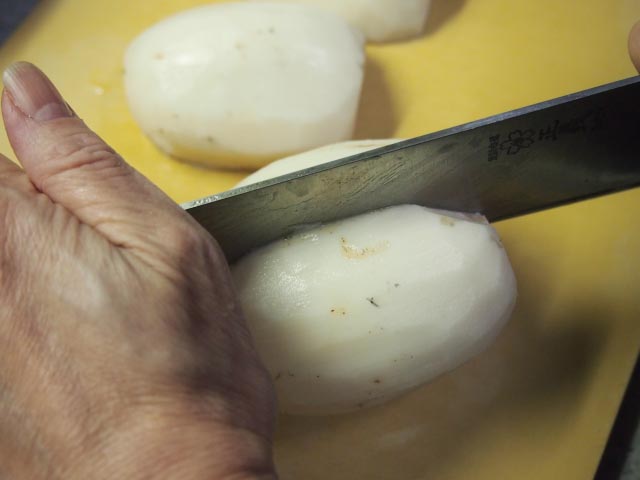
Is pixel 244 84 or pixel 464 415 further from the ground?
pixel 244 84

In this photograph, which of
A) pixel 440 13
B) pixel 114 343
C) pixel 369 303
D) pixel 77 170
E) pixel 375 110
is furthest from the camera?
pixel 440 13

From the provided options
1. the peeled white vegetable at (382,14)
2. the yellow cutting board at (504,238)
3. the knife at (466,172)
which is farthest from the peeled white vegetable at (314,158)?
the peeled white vegetable at (382,14)

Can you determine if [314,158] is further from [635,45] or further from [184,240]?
[635,45]

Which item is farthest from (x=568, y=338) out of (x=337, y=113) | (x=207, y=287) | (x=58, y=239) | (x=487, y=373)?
(x=58, y=239)

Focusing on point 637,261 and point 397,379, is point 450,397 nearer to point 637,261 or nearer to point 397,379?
point 397,379

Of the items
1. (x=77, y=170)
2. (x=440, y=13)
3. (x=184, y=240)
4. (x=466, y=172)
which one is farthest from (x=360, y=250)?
(x=440, y=13)

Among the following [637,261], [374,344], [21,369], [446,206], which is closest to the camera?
[21,369]

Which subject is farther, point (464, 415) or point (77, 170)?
point (464, 415)

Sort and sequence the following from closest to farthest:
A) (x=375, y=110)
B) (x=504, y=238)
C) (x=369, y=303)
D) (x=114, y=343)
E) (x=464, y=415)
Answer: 1. (x=114, y=343)
2. (x=369, y=303)
3. (x=464, y=415)
4. (x=504, y=238)
5. (x=375, y=110)

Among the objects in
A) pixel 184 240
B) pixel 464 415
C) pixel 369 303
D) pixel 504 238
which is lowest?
pixel 464 415
